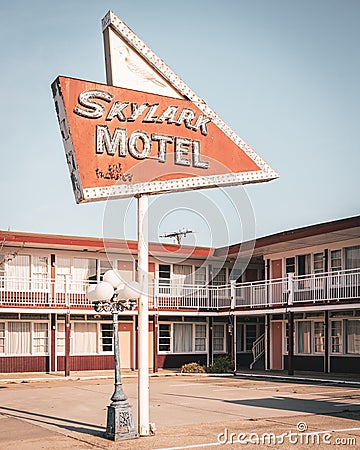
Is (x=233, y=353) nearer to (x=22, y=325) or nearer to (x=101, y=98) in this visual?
(x=22, y=325)

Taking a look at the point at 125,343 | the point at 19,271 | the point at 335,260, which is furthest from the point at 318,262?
the point at 19,271

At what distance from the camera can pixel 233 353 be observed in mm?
31500

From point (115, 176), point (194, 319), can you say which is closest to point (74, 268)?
point (194, 319)

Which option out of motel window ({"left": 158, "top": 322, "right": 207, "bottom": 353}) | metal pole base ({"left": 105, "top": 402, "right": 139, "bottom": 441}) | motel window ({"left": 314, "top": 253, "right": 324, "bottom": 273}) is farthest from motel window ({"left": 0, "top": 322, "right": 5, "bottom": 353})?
metal pole base ({"left": 105, "top": 402, "right": 139, "bottom": 441})

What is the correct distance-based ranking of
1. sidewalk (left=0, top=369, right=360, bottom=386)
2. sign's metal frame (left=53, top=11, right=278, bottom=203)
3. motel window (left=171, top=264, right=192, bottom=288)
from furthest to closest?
motel window (left=171, top=264, right=192, bottom=288) → sidewalk (left=0, top=369, right=360, bottom=386) → sign's metal frame (left=53, top=11, right=278, bottom=203)

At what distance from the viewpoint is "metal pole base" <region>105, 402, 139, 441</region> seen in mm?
12156

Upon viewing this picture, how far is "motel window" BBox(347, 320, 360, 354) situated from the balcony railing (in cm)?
175

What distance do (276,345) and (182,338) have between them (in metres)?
4.70

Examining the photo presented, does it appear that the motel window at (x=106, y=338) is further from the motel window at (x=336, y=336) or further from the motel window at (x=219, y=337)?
the motel window at (x=336, y=336)

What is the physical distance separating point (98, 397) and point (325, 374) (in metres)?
Result: 11.8

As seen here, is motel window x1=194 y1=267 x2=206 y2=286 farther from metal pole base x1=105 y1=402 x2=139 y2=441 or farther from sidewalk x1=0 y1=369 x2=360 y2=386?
metal pole base x1=105 y1=402 x2=139 y2=441

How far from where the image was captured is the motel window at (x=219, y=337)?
36.3m

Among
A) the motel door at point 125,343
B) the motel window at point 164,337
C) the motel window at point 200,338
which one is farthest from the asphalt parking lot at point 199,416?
the motel window at point 200,338

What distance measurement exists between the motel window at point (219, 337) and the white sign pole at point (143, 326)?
77.9 ft
